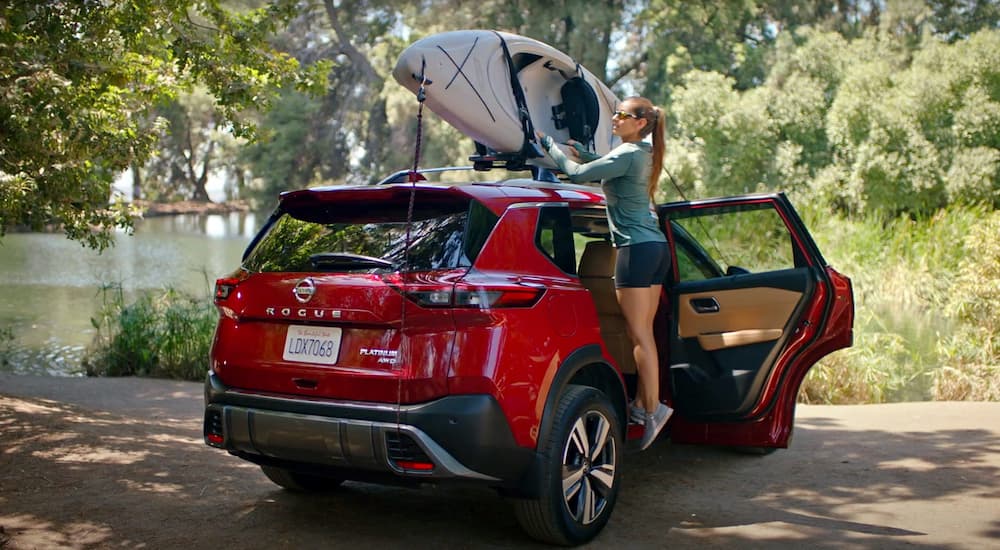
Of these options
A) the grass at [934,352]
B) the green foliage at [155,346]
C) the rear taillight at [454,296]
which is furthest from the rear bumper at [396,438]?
the green foliage at [155,346]

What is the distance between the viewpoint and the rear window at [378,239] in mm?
4484

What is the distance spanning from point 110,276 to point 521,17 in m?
20.1

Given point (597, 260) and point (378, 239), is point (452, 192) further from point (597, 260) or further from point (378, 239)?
point (597, 260)

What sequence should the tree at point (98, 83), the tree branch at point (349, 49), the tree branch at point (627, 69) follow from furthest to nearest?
1. the tree branch at point (349, 49)
2. the tree branch at point (627, 69)
3. the tree at point (98, 83)

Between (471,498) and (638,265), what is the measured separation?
5.51 feet

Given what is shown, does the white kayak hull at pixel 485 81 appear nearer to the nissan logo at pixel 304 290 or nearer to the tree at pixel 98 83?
the nissan logo at pixel 304 290

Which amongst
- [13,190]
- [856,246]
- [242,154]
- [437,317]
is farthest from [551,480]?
[242,154]

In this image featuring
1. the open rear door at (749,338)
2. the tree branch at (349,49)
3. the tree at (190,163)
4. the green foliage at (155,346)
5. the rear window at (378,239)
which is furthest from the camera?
the tree at (190,163)

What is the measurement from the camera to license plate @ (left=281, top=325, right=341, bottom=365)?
4488 millimetres

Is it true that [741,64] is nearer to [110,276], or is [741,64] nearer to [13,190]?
[110,276]

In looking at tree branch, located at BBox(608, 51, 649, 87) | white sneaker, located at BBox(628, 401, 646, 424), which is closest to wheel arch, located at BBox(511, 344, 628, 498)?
white sneaker, located at BBox(628, 401, 646, 424)

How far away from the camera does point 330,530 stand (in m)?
5.12

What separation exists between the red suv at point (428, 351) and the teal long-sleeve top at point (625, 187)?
139 millimetres

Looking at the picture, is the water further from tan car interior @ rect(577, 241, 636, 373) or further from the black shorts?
the black shorts
